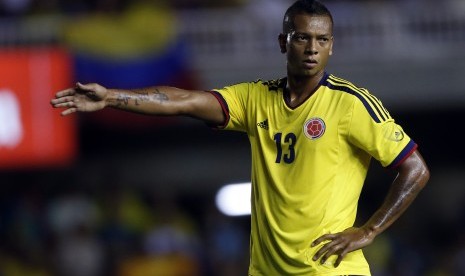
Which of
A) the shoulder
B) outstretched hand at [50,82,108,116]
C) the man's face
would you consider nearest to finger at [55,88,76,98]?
outstretched hand at [50,82,108,116]

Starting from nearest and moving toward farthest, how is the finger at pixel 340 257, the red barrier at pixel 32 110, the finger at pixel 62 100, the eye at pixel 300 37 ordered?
the finger at pixel 62 100 < the finger at pixel 340 257 < the eye at pixel 300 37 < the red barrier at pixel 32 110

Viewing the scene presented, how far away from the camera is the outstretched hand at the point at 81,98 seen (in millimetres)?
6573

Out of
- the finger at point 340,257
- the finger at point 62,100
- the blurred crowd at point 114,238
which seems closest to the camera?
the finger at point 62,100

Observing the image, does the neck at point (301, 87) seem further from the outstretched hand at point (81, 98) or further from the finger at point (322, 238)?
the outstretched hand at point (81, 98)

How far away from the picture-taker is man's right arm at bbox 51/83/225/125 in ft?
21.8

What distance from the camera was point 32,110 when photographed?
584 inches

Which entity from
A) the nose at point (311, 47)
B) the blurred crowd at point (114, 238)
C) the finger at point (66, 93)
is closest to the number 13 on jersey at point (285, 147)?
the nose at point (311, 47)

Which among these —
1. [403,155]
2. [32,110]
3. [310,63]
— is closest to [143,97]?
[310,63]

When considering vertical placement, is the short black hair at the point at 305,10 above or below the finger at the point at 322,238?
above

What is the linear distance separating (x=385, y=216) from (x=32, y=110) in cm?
856

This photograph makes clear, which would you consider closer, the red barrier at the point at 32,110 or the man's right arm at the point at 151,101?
the man's right arm at the point at 151,101

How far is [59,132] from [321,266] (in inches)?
335

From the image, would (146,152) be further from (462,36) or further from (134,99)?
(134,99)

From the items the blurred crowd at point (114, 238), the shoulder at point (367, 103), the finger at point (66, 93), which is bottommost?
the blurred crowd at point (114, 238)
